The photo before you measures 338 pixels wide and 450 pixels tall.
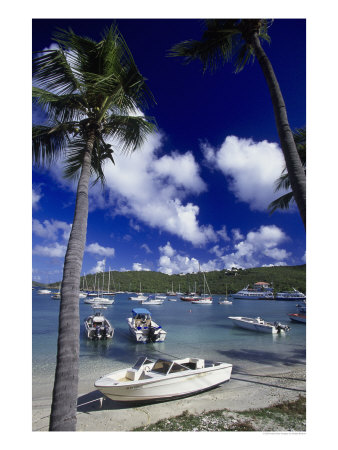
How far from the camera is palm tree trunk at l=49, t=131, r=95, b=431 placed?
2.78 metres

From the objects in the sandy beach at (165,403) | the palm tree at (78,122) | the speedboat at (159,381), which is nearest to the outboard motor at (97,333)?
the sandy beach at (165,403)

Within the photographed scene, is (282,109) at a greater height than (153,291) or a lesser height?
greater

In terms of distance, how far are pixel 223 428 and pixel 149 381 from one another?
104 inches

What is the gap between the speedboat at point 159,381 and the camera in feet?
24.4

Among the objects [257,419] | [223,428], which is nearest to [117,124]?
[223,428]

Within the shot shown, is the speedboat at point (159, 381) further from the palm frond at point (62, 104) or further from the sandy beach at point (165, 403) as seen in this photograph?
the palm frond at point (62, 104)

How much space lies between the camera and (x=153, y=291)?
120 m

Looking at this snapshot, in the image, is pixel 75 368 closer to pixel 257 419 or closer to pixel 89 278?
pixel 257 419

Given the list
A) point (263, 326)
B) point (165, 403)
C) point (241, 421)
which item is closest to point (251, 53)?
point (241, 421)

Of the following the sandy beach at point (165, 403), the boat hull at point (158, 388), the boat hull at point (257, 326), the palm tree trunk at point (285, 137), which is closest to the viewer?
the palm tree trunk at point (285, 137)

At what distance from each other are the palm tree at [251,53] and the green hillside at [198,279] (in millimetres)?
104647

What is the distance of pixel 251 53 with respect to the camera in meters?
5.27

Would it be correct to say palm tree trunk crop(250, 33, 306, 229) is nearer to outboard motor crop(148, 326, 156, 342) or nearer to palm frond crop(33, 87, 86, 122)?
palm frond crop(33, 87, 86, 122)

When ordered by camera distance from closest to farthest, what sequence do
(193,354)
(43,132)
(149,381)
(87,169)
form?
(87,169)
(43,132)
(149,381)
(193,354)
